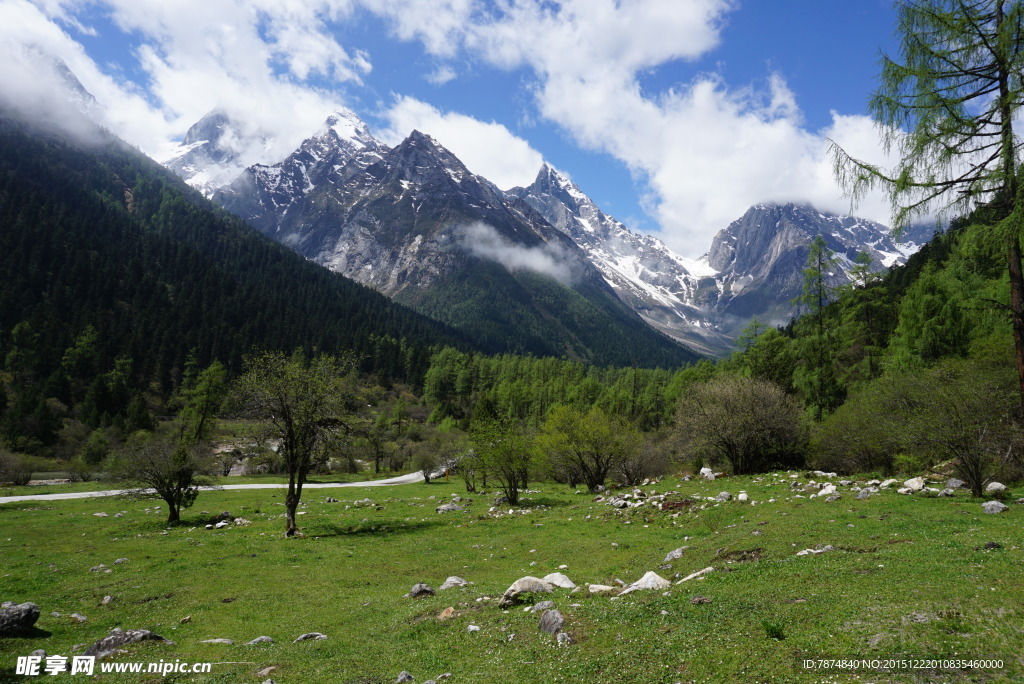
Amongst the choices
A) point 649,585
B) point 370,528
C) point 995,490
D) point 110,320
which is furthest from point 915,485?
point 110,320

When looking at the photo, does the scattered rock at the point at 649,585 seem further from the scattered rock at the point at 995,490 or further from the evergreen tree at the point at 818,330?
the evergreen tree at the point at 818,330

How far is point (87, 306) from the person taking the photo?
429ft

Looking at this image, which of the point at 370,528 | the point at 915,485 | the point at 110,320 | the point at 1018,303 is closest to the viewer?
the point at 1018,303

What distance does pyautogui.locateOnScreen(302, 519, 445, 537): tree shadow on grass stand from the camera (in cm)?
2731

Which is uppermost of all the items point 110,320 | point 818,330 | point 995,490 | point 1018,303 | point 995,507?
point 110,320

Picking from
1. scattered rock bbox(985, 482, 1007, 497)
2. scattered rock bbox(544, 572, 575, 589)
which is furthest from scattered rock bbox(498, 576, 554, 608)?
scattered rock bbox(985, 482, 1007, 497)

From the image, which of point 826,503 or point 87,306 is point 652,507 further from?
point 87,306

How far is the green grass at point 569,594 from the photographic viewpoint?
714cm

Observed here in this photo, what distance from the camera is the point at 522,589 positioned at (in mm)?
12094

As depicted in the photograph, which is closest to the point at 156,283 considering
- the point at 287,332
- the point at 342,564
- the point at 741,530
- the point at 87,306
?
the point at 87,306

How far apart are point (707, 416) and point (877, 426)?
1286cm

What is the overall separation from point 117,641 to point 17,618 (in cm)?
345

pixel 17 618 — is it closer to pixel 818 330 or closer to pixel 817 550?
pixel 817 550

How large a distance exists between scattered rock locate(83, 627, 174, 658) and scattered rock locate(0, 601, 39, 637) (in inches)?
99.1
